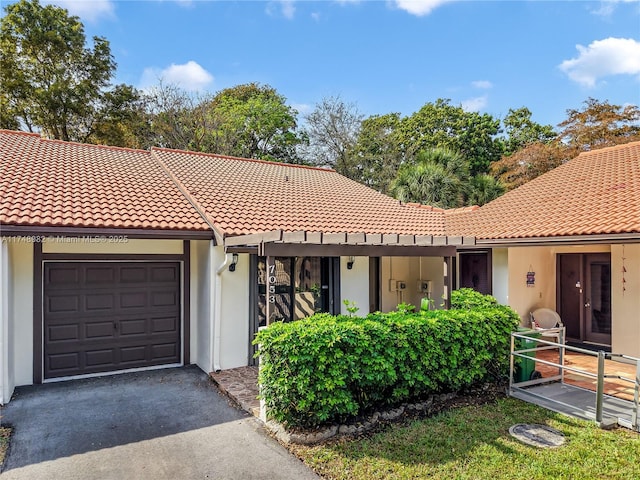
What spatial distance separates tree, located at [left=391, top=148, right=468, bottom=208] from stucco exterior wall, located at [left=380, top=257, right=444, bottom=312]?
210 inches

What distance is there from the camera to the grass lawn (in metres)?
4.35

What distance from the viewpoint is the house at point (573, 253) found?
8562 mm

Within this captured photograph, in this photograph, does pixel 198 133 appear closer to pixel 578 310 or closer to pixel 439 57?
pixel 439 57

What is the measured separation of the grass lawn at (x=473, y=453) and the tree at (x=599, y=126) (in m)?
20.2

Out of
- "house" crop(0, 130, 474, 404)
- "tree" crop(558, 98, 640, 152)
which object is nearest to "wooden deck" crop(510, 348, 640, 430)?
"house" crop(0, 130, 474, 404)

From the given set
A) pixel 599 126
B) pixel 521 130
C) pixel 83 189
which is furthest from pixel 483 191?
pixel 83 189

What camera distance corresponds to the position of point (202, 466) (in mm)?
4547

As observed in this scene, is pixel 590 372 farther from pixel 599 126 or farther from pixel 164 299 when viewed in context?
pixel 599 126

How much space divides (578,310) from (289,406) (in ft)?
28.7

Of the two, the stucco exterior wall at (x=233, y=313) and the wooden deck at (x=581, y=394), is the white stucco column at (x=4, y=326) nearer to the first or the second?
the stucco exterior wall at (x=233, y=313)

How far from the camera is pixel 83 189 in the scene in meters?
8.48

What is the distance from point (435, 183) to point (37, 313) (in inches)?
601

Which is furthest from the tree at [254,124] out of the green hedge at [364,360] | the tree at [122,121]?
the green hedge at [364,360]

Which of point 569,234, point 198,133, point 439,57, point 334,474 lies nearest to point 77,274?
point 334,474
